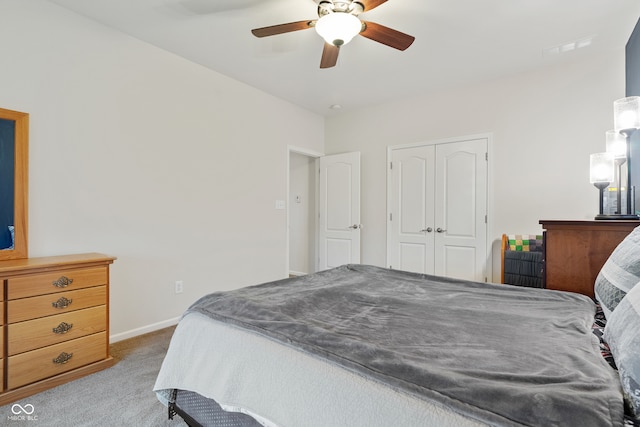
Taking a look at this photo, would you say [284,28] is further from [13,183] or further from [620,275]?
[620,275]

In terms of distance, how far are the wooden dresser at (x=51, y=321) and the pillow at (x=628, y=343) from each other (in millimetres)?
2675

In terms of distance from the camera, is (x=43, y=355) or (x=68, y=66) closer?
(x=43, y=355)

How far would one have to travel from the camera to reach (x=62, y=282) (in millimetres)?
2051

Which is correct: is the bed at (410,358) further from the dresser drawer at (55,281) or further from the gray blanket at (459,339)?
the dresser drawer at (55,281)

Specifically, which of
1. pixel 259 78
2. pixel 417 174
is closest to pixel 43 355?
pixel 259 78

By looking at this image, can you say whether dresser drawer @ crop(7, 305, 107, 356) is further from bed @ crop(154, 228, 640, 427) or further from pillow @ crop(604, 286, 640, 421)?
pillow @ crop(604, 286, 640, 421)

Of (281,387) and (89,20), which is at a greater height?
(89,20)

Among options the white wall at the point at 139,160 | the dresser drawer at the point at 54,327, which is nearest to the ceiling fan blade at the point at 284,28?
the white wall at the point at 139,160

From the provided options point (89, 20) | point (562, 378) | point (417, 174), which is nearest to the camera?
point (562, 378)

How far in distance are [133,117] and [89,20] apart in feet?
2.53

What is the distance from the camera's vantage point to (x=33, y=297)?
6.33ft

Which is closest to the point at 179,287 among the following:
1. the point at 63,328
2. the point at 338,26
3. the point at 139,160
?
the point at 63,328

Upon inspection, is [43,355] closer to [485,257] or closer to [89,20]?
[89,20]

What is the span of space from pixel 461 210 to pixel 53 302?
154 inches
